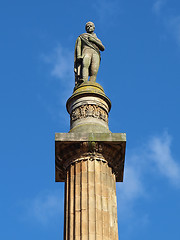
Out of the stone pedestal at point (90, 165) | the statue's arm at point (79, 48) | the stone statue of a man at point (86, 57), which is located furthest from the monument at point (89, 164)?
the statue's arm at point (79, 48)

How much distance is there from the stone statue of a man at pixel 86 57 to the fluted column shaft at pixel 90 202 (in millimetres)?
4762

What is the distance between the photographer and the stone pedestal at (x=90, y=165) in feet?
56.3

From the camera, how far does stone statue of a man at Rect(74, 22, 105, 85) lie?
22587mm

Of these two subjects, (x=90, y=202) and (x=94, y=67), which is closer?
(x=90, y=202)

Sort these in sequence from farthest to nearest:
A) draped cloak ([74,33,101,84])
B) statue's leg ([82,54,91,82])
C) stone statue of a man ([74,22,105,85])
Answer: draped cloak ([74,33,101,84]), stone statue of a man ([74,22,105,85]), statue's leg ([82,54,91,82])

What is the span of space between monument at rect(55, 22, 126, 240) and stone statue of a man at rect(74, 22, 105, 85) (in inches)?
9.9

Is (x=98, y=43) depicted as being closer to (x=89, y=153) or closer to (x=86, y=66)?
(x=86, y=66)

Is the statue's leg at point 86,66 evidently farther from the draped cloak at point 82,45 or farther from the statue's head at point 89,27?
the statue's head at point 89,27

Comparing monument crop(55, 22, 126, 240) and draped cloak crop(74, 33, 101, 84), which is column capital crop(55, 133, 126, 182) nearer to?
monument crop(55, 22, 126, 240)

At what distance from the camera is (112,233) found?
1720 cm

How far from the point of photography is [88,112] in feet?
66.2

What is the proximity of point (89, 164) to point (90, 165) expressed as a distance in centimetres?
6

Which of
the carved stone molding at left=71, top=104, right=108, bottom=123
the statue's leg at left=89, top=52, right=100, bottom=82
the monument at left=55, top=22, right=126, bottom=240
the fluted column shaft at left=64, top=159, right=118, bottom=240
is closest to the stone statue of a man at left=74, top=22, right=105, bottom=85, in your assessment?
the statue's leg at left=89, top=52, right=100, bottom=82

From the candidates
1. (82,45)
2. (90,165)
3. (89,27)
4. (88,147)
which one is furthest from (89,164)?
(89,27)
